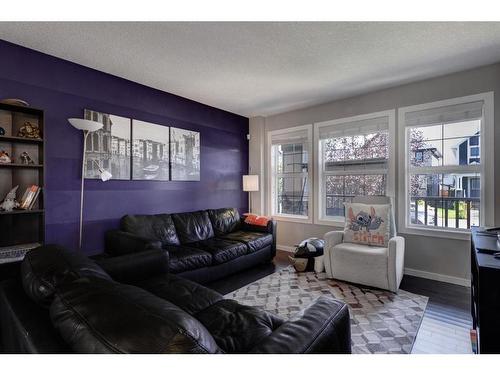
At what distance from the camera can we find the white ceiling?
2.15 metres

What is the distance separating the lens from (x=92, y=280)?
0.98 m

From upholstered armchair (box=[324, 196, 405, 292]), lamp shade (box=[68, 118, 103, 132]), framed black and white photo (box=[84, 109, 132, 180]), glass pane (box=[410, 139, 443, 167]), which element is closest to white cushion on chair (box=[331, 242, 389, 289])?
upholstered armchair (box=[324, 196, 405, 292])

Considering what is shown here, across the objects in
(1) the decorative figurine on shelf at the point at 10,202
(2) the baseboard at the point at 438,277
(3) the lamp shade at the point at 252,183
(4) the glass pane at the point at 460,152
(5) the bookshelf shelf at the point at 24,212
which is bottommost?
(2) the baseboard at the point at 438,277

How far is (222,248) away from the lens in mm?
3092

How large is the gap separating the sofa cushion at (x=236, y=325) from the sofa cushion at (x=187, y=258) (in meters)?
1.13

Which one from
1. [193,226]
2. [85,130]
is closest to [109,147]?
[85,130]

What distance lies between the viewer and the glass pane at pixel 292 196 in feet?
14.6

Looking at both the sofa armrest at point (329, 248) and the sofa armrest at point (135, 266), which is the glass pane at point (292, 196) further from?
the sofa armrest at point (135, 266)

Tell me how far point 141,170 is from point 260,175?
2216mm

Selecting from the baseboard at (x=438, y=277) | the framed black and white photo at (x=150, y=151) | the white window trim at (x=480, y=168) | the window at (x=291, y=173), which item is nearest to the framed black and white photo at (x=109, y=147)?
the framed black and white photo at (x=150, y=151)

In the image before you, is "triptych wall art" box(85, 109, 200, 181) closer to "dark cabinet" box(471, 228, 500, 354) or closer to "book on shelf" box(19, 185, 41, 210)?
"book on shelf" box(19, 185, 41, 210)

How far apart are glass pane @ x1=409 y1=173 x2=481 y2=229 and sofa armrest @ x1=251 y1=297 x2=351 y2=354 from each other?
2858 millimetres

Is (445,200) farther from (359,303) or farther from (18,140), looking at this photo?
(18,140)
